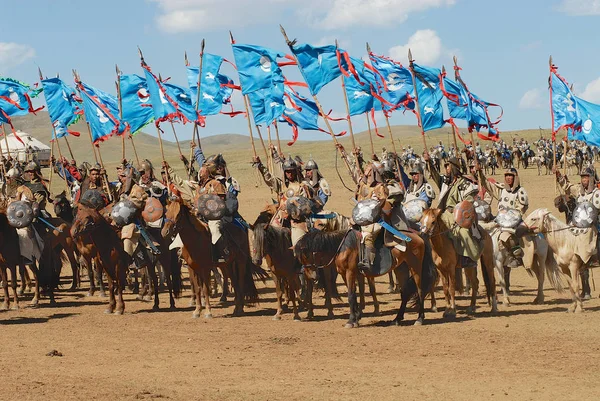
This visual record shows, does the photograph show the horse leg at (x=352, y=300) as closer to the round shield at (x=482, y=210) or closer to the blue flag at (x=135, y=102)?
the round shield at (x=482, y=210)

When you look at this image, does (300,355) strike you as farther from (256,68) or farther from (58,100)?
(58,100)

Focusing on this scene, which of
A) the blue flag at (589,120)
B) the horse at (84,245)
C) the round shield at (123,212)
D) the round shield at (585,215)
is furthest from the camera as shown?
the blue flag at (589,120)

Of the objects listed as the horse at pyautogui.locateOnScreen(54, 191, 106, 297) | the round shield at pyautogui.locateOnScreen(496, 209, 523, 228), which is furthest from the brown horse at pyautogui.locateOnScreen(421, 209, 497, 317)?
the horse at pyautogui.locateOnScreen(54, 191, 106, 297)

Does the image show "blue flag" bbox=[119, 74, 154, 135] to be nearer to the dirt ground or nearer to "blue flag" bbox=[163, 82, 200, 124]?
"blue flag" bbox=[163, 82, 200, 124]

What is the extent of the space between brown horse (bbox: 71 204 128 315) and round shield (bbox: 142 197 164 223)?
65cm

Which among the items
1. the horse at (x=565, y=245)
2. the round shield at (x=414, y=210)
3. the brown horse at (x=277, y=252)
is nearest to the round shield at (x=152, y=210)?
the brown horse at (x=277, y=252)

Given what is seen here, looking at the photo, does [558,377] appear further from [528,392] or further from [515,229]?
[515,229]

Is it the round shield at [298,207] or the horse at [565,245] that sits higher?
the round shield at [298,207]

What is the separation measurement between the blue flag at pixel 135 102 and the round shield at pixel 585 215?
36.5 feet

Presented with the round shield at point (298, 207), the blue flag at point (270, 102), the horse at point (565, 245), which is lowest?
the horse at point (565, 245)

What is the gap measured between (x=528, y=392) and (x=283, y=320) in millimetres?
6686

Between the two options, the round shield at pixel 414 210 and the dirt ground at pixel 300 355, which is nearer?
the dirt ground at pixel 300 355

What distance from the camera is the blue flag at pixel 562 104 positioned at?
63.7 feet

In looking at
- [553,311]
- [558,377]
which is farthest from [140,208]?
[558,377]
